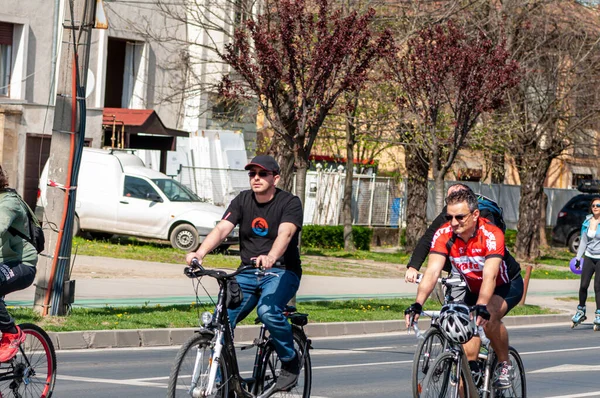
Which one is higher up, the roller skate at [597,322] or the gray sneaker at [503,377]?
the gray sneaker at [503,377]

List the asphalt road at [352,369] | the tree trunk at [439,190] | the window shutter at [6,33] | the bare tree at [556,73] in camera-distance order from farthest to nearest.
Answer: the window shutter at [6,33] < the bare tree at [556,73] < the tree trunk at [439,190] < the asphalt road at [352,369]

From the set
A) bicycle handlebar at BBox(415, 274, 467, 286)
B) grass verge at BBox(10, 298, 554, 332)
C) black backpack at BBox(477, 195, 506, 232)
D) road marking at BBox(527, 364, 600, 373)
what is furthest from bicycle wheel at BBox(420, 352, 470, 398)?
road marking at BBox(527, 364, 600, 373)

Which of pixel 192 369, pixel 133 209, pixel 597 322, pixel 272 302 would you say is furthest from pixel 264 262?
pixel 133 209

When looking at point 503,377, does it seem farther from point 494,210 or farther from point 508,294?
point 494,210

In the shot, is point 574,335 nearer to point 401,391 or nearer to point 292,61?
point 292,61

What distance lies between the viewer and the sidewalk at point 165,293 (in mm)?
12695

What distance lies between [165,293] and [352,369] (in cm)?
640

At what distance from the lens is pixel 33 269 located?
7.59 m

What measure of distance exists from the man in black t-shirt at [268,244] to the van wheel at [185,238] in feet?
55.9

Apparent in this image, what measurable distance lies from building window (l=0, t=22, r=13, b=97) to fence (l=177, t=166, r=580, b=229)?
19.7 feet

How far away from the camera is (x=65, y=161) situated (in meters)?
13.1

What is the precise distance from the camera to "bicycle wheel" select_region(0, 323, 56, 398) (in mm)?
7387

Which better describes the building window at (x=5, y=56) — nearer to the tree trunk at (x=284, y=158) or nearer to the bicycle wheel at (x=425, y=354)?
the tree trunk at (x=284, y=158)

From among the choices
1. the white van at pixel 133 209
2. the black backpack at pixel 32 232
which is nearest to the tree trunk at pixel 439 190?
the white van at pixel 133 209
